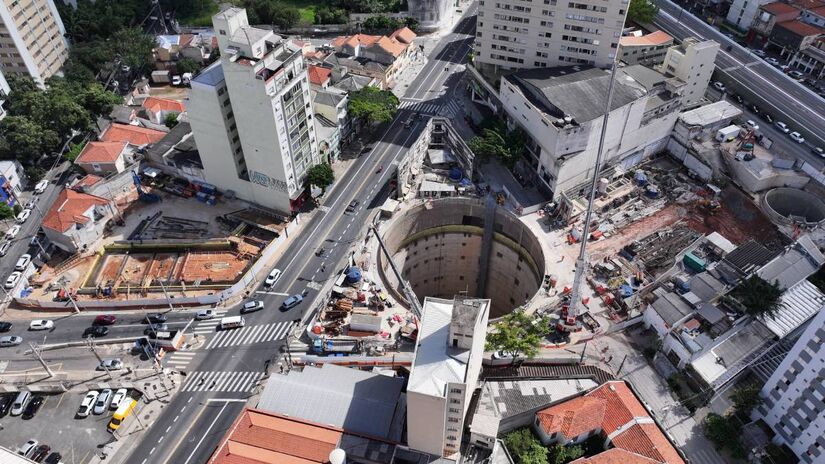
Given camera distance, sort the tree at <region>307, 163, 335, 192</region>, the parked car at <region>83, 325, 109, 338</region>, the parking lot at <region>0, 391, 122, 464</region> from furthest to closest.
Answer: the tree at <region>307, 163, 335, 192</region> → the parked car at <region>83, 325, 109, 338</region> → the parking lot at <region>0, 391, 122, 464</region>

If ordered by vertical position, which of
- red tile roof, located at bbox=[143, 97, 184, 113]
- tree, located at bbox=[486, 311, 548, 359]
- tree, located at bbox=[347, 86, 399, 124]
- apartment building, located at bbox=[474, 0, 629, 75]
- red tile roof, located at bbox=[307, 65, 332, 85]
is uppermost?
apartment building, located at bbox=[474, 0, 629, 75]

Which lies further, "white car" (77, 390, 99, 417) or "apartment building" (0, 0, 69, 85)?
"apartment building" (0, 0, 69, 85)

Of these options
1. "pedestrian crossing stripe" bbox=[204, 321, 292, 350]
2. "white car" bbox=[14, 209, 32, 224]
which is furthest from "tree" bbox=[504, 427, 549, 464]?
"white car" bbox=[14, 209, 32, 224]

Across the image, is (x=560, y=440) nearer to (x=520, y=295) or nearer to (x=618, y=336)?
(x=618, y=336)

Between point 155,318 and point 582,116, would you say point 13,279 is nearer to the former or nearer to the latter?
point 155,318

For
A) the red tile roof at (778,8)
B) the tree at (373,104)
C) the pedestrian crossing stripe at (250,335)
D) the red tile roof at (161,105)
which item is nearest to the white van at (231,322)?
the pedestrian crossing stripe at (250,335)

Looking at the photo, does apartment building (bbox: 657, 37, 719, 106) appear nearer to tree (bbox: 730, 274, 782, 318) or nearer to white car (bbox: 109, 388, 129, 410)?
tree (bbox: 730, 274, 782, 318)

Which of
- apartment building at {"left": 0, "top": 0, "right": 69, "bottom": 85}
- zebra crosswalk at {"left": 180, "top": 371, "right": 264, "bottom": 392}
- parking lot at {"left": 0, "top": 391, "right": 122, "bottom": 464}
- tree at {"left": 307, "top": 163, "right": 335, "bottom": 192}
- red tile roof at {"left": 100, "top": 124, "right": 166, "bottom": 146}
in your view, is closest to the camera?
parking lot at {"left": 0, "top": 391, "right": 122, "bottom": 464}

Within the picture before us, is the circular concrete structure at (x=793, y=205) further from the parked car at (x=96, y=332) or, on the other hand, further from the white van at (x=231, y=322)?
the parked car at (x=96, y=332)
